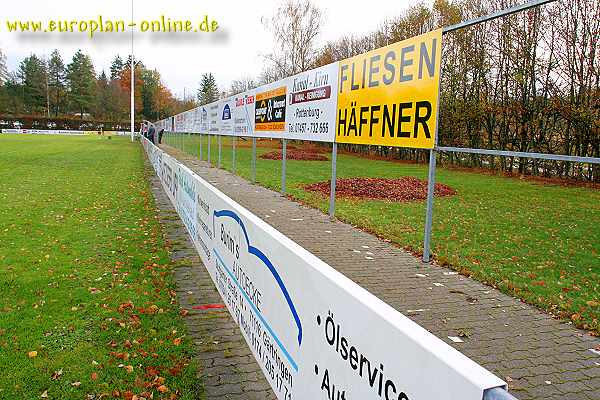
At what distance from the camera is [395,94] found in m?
7.11

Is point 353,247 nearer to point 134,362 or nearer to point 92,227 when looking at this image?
point 134,362

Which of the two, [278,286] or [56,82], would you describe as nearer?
[278,286]

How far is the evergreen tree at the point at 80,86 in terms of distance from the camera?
334 feet

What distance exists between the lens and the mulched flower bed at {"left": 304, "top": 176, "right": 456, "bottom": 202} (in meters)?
13.8

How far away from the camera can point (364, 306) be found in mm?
1927

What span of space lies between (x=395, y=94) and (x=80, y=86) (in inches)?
4283

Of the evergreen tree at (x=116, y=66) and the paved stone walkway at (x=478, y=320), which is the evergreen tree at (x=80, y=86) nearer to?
the evergreen tree at (x=116, y=66)

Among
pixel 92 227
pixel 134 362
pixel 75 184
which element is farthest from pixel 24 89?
pixel 134 362

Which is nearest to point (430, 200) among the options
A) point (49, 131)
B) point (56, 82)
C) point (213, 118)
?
point (213, 118)

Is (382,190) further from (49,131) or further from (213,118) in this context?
(49,131)

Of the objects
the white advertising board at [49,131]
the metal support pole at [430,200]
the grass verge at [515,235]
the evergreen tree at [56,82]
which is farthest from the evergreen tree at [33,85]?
the metal support pole at [430,200]

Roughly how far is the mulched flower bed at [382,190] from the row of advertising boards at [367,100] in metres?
2.62

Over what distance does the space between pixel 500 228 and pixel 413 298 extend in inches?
204

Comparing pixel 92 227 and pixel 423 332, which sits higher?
pixel 423 332
